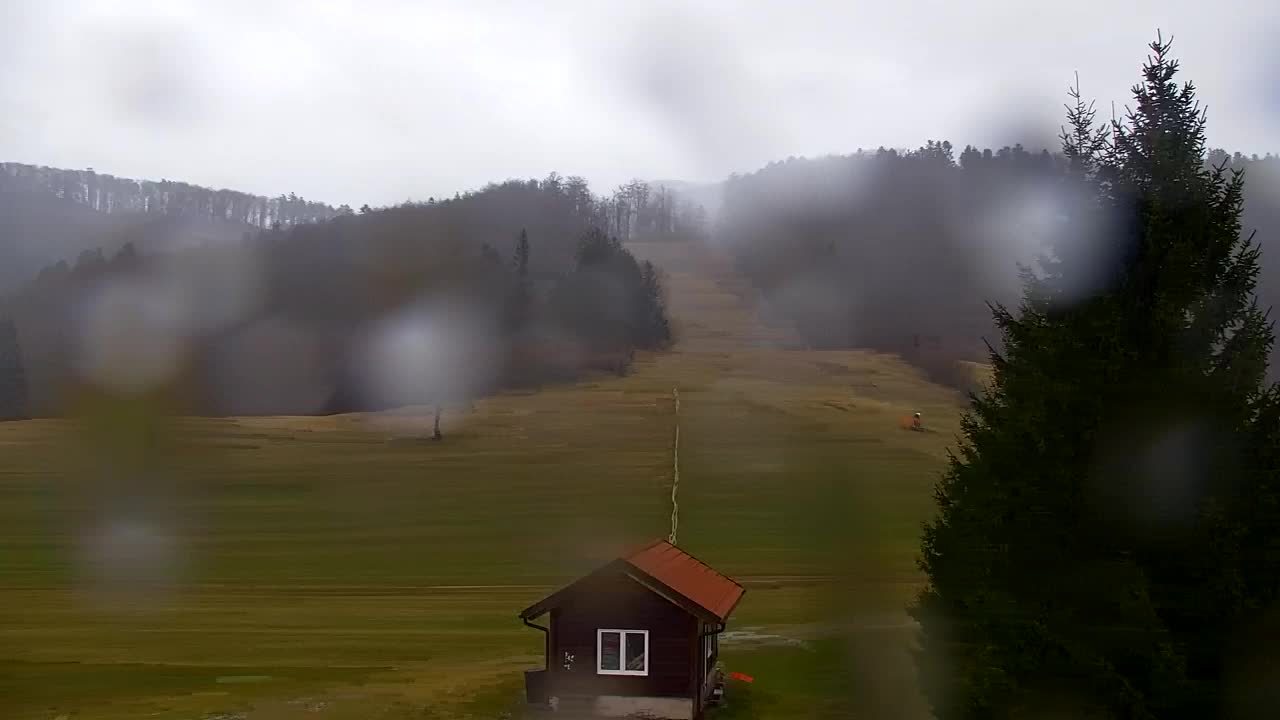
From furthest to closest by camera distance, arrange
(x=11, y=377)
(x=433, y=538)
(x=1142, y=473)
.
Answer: (x=11, y=377)
(x=433, y=538)
(x=1142, y=473)

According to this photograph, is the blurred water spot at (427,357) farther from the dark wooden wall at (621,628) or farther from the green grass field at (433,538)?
the dark wooden wall at (621,628)

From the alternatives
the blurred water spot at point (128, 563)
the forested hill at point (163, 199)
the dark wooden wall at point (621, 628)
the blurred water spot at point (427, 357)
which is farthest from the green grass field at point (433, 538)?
the forested hill at point (163, 199)

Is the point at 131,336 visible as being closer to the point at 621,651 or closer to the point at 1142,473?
the point at 621,651

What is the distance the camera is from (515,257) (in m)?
79.1

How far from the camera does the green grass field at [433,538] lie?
795 inches

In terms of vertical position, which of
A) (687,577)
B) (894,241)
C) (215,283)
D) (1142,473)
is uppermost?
(894,241)

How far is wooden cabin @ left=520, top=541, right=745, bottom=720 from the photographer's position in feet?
53.0

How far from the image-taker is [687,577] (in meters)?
18.0

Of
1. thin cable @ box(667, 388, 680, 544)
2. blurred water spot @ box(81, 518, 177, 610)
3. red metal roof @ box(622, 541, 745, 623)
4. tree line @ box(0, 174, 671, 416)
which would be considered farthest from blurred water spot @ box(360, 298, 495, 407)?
red metal roof @ box(622, 541, 745, 623)

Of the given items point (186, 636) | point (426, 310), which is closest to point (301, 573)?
point (186, 636)

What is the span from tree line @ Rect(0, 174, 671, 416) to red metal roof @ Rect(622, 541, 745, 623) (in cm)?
3372

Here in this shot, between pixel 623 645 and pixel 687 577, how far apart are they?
2099 mm

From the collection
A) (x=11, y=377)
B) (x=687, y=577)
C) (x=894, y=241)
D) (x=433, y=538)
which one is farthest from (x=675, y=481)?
(x=894, y=241)

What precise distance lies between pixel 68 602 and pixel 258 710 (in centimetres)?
1475
